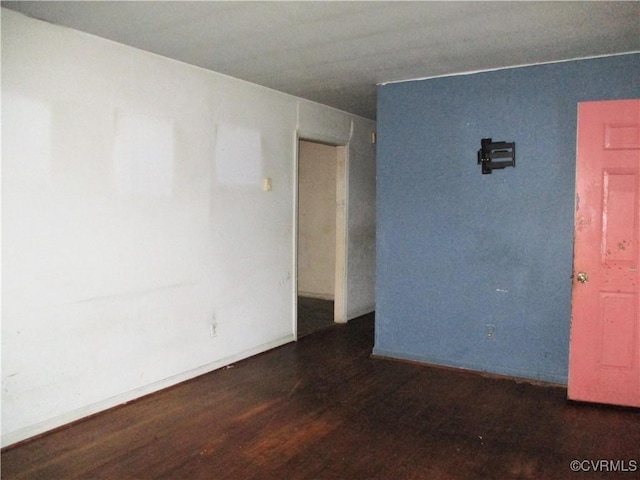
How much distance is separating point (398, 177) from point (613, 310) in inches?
77.8

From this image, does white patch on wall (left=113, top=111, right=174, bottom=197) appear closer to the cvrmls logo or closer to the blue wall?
the blue wall

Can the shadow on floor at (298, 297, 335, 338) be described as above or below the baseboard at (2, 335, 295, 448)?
below

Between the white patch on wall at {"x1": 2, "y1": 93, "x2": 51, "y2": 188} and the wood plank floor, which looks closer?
the wood plank floor

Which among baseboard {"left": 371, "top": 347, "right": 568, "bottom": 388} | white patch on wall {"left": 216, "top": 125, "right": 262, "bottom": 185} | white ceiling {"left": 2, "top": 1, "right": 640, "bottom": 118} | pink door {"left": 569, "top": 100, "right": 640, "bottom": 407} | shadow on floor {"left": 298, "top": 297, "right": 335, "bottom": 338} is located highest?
white ceiling {"left": 2, "top": 1, "right": 640, "bottom": 118}

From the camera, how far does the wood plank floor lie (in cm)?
264

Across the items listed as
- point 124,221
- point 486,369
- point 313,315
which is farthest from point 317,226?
point 124,221

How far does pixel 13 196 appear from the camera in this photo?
9.27 ft

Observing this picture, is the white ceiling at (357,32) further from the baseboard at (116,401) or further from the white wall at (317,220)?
the white wall at (317,220)

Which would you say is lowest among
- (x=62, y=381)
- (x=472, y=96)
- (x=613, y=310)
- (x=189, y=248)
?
(x=62, y=381)

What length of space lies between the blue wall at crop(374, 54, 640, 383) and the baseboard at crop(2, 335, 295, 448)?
4.38ft

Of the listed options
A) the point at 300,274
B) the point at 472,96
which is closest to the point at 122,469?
the point at 472,96

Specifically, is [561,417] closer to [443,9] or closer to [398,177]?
[398,177]

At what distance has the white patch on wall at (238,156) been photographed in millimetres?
4234

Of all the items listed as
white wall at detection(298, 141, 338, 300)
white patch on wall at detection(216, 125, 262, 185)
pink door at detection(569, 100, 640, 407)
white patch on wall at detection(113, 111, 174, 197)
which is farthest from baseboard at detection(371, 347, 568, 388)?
white wall at detection(298, 141, 338, 300)
